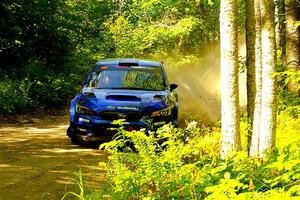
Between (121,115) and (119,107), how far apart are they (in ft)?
0.57

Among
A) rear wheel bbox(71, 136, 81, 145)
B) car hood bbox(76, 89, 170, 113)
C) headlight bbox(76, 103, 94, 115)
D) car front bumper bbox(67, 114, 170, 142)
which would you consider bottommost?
rear wheel bbox(71, 136, 81, 145)

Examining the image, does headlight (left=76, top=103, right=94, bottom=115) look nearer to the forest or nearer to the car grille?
the car grille

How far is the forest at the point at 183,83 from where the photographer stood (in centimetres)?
443

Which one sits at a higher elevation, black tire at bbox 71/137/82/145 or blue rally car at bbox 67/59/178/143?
blue rally car at bbox 67/59/178/143

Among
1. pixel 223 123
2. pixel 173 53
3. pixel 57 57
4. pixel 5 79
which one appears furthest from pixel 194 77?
pixel 223 123

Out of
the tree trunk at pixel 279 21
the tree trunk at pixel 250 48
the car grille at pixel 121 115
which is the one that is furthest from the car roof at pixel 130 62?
the tree trunk at pixel 250 48

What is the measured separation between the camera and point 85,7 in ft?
92.0

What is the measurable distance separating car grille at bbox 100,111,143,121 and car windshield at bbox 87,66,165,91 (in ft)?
3.72

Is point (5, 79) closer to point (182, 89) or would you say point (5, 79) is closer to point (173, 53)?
point (182, 89)

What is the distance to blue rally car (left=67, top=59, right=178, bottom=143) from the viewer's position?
9.48 m

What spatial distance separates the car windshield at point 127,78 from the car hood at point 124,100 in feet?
1.69

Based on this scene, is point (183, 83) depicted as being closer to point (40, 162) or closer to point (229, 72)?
point (40, 162)

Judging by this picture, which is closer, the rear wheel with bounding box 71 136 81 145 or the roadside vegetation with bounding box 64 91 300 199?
the roadside vegetation with bounding box 64 91 300 199

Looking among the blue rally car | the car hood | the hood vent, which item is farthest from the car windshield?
the hood vent
